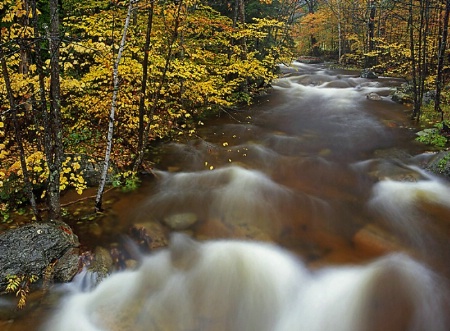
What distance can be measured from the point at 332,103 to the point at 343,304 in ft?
39.0

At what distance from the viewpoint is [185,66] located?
27.6 ft

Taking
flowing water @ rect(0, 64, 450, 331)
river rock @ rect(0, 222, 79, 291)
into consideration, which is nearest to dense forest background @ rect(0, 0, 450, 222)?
river rock @ rect(0, 222, 79, 291)

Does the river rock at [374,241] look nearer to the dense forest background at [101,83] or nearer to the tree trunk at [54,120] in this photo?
the dense forest background at [101,83]

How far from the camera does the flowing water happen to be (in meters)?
4.47

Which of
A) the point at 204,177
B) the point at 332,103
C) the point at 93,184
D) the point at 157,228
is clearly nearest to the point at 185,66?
the point at 204,177

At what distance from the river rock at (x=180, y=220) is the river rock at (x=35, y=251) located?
175 centimetres

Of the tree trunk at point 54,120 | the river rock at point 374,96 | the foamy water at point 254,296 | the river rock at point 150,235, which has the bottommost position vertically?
the foamy water at point 254,296

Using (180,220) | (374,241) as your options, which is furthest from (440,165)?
(180,220)

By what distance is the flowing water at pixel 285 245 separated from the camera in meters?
4.47

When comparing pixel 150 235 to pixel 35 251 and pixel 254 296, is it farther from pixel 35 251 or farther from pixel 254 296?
pixel 254 296

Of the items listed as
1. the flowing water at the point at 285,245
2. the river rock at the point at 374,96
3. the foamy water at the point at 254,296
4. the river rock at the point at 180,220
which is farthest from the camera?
the river rock at the point at 374,96

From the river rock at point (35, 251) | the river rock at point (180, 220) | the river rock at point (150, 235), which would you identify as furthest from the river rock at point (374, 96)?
the river rock at point (35, 251)

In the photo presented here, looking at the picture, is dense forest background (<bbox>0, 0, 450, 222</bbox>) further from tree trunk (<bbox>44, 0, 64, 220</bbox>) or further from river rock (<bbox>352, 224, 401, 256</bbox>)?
river rock (<bbox>352, 224, 401, 256</bbox>)

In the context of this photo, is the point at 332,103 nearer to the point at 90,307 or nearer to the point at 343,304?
the point at 343,304
